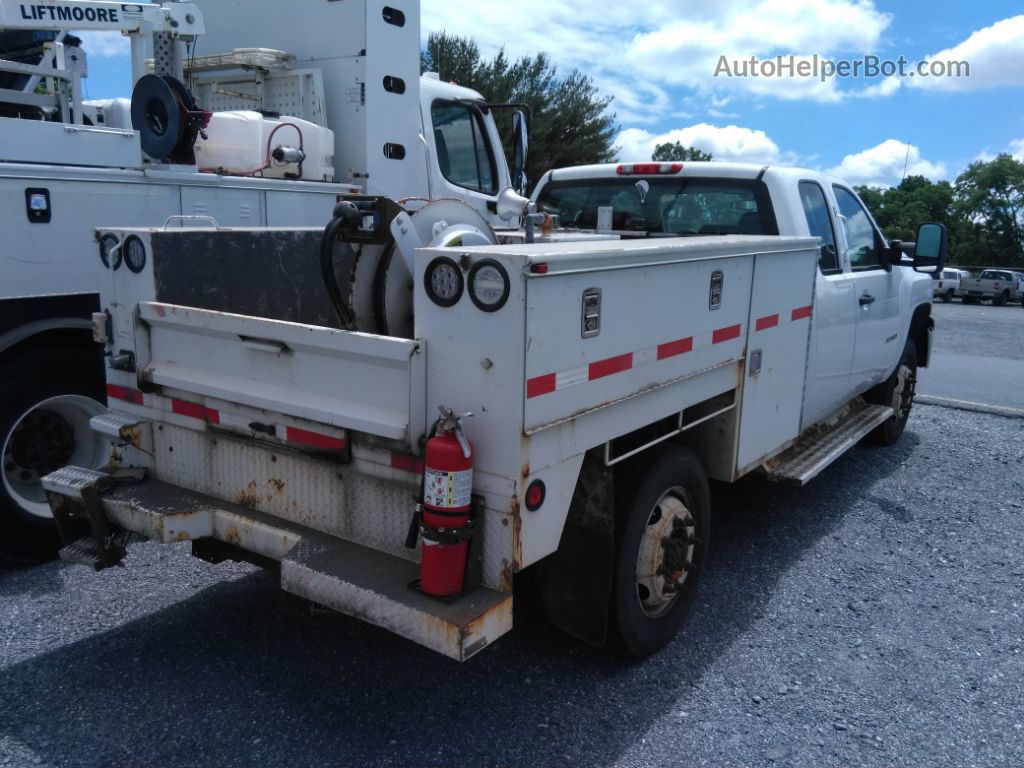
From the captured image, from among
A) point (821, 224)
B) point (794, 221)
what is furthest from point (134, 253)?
point (821, 224)

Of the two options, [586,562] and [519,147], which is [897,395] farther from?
[586,562]

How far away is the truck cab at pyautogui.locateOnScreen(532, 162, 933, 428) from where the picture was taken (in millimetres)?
4812

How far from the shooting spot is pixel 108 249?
350cm

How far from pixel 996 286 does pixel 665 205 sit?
33027mm

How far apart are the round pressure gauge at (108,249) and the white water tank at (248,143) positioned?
7.42ft

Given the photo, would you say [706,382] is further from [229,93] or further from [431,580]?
[229,93]

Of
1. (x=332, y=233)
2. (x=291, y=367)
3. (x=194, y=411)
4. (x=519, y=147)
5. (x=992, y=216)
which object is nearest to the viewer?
(x=291, y=367)

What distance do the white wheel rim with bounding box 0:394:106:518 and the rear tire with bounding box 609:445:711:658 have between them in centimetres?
303

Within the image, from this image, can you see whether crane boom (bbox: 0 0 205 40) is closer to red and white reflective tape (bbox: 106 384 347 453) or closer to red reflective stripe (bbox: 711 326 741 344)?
red and white reflective tape (bbox: 106 384 347 453)

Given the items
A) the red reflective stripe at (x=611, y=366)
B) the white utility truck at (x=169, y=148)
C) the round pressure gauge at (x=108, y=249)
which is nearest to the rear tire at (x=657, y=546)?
the red reflective stripe at (x=611, y=366)

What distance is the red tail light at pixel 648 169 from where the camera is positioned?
5.04 metres

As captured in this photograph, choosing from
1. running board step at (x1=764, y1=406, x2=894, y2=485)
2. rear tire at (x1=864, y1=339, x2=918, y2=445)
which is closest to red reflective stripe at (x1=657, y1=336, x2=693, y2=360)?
running board step at (x1=764, y1=406, x2=894, y2=485)

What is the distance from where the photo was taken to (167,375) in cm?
332

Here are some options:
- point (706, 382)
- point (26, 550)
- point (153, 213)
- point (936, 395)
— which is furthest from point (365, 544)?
point (936, 395)
